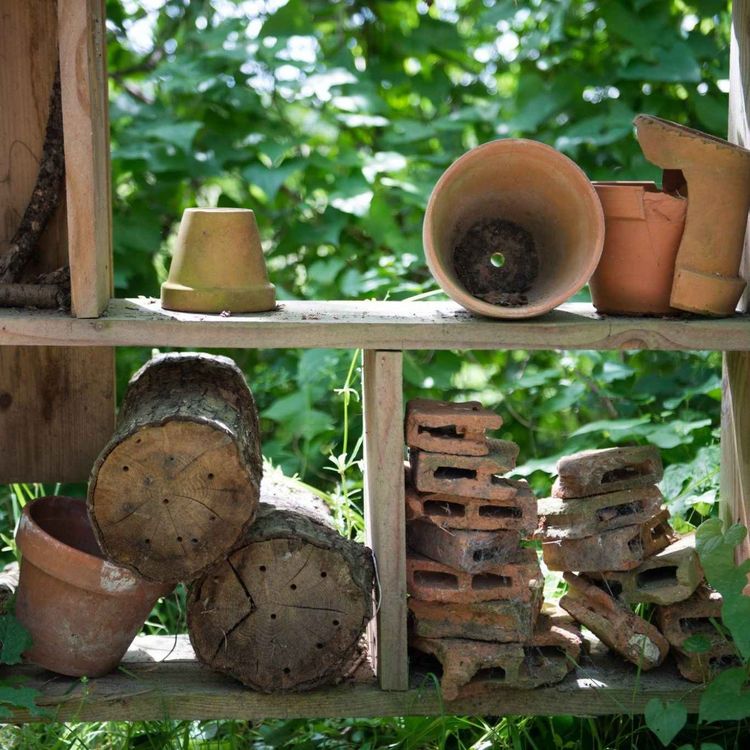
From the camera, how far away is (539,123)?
4.43m

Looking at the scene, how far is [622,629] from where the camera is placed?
8.31ft

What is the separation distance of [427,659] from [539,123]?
8.47 feet

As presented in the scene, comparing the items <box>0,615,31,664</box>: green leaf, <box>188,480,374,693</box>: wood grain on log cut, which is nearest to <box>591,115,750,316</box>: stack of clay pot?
<box>188,480,374,693</box>: wood grain on log cut

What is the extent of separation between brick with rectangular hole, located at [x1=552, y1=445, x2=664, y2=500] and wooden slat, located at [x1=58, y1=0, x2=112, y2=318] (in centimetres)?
115

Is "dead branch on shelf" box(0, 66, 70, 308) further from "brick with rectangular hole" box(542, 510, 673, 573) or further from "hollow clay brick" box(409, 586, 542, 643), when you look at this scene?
"brick with rectangular hole" box(542, 510, 673, 573)

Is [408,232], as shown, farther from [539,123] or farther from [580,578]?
[580,578]

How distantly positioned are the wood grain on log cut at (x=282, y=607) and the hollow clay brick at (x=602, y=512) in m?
0.50

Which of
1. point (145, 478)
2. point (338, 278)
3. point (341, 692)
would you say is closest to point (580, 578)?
point (341, 692)

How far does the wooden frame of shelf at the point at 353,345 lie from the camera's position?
2.28 m

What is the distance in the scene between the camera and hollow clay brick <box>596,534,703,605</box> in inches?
98.7

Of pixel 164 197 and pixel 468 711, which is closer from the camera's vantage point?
pixel 468 711

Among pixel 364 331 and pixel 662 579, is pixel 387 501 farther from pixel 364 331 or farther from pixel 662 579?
pixel 662 579

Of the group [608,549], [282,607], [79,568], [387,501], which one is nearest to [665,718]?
[608,549]

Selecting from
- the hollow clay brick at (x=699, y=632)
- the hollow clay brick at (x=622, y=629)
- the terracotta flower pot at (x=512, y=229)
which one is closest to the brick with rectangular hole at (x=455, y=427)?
the terracotta flower pot at (x=512, y=229)
